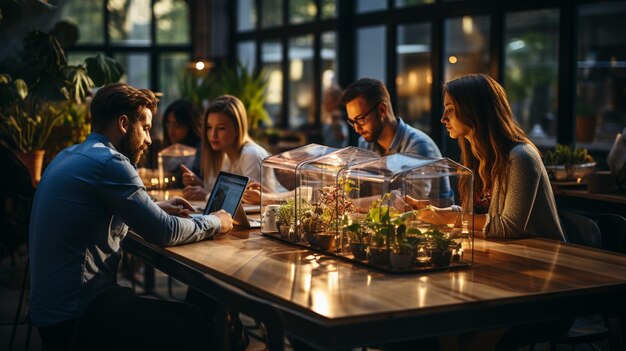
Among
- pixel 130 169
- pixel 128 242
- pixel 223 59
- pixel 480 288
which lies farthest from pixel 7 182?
pixel 223 59

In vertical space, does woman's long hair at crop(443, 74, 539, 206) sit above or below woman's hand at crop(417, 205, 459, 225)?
above

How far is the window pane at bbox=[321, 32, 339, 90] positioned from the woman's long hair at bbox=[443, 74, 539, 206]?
6.44 m

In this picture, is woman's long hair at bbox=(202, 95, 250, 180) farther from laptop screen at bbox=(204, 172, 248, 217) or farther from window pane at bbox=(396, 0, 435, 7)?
window pane at bbox=(396, 0, 435, 7)

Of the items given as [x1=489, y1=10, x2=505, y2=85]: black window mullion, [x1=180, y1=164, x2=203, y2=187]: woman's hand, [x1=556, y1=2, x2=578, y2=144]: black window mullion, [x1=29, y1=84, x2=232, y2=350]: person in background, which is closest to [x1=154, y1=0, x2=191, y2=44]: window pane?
[x1=489, y1=10, x2=505, y2=85]: black window mullion

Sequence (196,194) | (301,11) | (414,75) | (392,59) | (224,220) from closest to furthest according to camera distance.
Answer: (224,220) < (196,194) < (414,75) < (392,59) < (301,11)

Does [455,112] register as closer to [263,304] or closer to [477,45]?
[263,304]

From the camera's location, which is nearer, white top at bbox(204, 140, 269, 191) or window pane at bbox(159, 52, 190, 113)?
white top at bbox(204, 140, 269, 191)

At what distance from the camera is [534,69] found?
7250mm

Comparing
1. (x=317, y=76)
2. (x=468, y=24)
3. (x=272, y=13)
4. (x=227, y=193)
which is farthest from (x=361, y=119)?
(x=272, y=13)

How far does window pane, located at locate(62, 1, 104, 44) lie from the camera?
12.7 metres

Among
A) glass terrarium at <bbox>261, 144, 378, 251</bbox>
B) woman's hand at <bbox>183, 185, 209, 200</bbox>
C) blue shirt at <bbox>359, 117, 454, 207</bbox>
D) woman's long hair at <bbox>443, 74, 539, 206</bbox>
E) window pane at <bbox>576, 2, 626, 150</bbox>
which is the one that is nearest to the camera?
glass terrarium at <bbox>261, 144, 378, 251</bbox>

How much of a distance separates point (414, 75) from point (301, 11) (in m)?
2.64

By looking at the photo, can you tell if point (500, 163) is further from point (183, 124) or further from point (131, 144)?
point (183, 124)

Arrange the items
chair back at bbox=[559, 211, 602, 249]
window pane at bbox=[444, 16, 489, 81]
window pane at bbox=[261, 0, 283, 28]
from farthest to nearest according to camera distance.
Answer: window pane at bbox=[261, 0, 283, 28] < window pane at bbox=[444, 16, 489, 81] < chair back at bbox=[559, 211, 602, 249]
